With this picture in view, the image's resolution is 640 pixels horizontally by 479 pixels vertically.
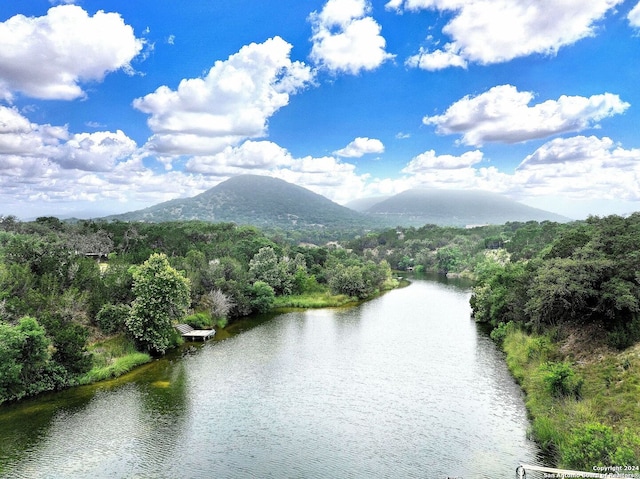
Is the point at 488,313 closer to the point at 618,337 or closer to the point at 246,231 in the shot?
the point at 618,337

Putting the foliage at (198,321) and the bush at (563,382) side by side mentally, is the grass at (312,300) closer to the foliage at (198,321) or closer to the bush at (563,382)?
the foliage at (198,321)

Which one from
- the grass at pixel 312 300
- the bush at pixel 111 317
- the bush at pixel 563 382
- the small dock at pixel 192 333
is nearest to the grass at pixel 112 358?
the bush at pixel 111 317

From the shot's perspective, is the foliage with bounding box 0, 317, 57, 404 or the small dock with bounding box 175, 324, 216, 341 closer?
the foliage with bounding box 0, 317, 57, 404

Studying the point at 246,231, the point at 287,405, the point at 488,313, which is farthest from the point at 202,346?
the point at 246,231

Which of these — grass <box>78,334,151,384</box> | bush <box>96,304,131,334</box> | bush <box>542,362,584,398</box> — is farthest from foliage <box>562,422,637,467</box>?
bush <box>96,304,131,334</box>

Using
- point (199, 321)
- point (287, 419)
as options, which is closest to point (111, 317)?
point (199, 321)

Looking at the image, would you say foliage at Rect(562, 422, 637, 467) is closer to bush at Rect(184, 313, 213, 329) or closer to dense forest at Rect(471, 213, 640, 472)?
dense forest at Rect(471, 213, 640, 472)

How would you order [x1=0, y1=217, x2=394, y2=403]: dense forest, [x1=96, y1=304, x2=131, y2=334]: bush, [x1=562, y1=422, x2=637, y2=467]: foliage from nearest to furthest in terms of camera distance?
1. [x1=562, y1=422, x2=637, y2=467]: foliage
2. [x1=0, y1=217, x2=394, y2=403]: dense forest
3. [x1=96, y1=304, x2=131, y2=334]: bush
